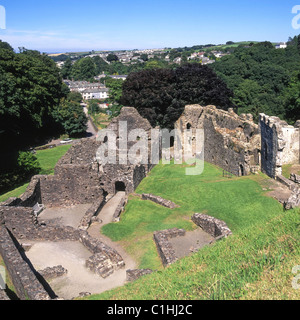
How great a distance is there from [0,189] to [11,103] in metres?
13.1

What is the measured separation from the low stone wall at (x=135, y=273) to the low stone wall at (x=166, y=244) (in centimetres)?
102

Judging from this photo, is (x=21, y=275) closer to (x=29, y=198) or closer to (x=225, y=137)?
(x=29, y=198)

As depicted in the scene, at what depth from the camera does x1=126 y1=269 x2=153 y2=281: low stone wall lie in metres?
15.1

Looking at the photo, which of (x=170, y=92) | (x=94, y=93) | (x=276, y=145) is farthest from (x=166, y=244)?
(x=94, y=93)

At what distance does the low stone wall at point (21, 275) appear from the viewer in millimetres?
13121

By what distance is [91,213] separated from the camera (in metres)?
22.0

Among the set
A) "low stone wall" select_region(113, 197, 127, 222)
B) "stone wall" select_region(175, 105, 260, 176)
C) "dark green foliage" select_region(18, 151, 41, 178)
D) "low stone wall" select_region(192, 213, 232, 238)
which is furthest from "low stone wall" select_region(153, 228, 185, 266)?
"dark green foliage" select_region(18, 151, 41, 178)

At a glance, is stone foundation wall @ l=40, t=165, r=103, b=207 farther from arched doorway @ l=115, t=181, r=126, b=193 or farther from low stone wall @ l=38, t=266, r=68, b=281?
low stone wall @ l=38, t=266, r=68, b=281

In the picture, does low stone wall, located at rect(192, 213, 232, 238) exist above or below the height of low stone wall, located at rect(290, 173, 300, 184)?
Result: below

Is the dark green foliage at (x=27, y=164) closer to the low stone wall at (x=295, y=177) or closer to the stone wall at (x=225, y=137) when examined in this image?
the stone wall at (x=225, y=137)

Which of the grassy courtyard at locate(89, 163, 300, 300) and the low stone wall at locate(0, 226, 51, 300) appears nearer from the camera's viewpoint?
the grassy courtyard at locate(89, 163, 300, 300)

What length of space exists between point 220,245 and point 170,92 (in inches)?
1092

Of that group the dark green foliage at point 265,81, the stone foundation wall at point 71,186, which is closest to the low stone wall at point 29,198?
the stone foundation wall at point 71,186

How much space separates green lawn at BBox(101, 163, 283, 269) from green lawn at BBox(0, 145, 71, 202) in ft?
42.2
